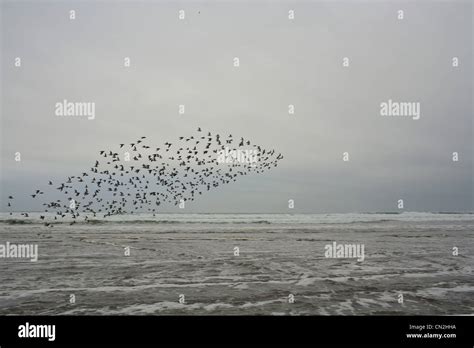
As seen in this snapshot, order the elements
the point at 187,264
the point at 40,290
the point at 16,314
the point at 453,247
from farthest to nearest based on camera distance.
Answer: the point at 453,247
the point at 187,264
the point at 40,290
the point at 16,314

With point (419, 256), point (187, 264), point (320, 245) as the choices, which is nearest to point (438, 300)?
point (419, 256)

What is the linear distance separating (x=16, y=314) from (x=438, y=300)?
8.81 metres

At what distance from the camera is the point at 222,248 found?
15.9 metres

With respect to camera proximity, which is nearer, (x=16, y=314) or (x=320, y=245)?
(x=16, y=314)

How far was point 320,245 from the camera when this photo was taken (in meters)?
16.6
